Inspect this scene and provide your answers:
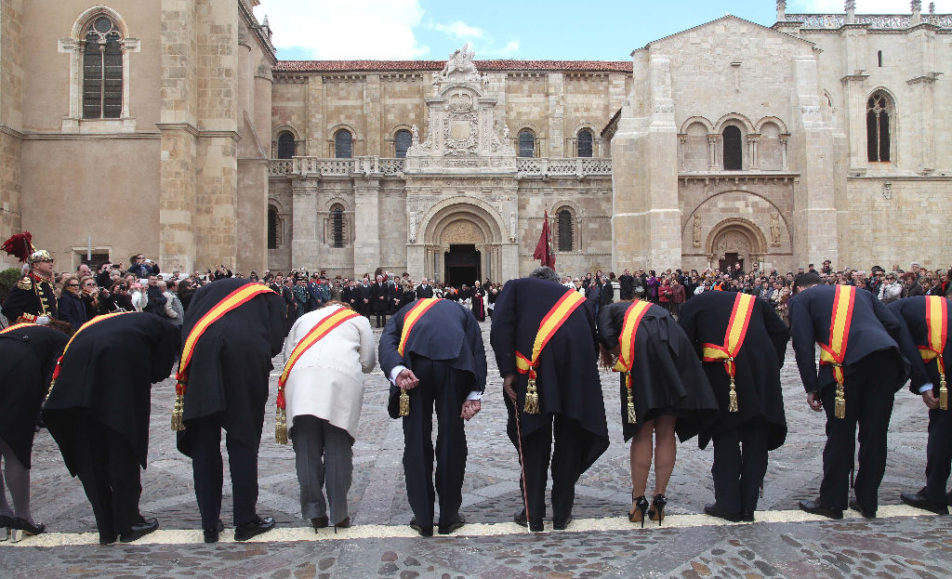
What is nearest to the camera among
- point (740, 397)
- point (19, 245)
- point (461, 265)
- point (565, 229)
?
point (740, 397)

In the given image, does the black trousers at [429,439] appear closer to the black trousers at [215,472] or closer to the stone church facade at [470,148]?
the black trousers at [215,472]

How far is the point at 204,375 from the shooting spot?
16.1 ft

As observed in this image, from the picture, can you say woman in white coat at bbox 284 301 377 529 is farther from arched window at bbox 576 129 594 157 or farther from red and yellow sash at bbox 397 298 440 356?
arched window at bbox 576 129 594 157

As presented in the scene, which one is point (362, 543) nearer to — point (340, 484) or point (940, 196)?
point (340, 484)

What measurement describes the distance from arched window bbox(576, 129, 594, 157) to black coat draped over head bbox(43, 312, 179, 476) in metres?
32.8

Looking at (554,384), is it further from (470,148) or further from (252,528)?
(470,148)

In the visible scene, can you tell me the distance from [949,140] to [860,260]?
7.47m

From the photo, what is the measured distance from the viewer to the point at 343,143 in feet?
118

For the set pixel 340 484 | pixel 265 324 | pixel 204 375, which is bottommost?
pixel 340 484

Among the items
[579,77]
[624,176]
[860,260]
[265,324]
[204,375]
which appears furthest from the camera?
[579,77]

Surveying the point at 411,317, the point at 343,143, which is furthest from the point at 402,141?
the point at 411,317

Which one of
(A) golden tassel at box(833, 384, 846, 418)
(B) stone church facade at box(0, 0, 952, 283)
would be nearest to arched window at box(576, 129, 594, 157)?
(B) stone church facade at box(0, 0, 952, 283)

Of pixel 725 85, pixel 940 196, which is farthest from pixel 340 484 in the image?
pixel 940 196

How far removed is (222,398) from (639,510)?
3073 millimetres
